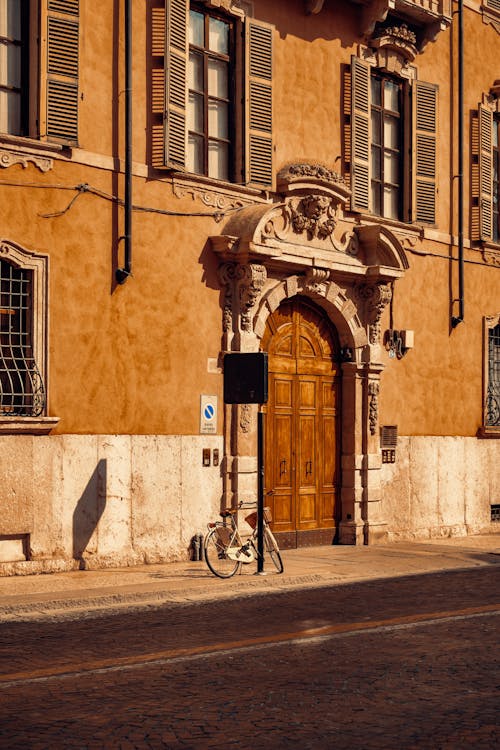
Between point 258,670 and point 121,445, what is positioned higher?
point 121,445

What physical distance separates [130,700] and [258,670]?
136 centimetres

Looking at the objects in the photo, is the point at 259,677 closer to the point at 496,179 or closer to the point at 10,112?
the point at 10,112

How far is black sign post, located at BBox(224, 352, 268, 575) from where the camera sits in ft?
48.6

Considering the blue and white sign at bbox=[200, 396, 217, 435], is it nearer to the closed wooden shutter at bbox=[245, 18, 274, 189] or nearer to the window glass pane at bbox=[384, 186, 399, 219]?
the closed wooden shutter at bbox=[245, 18, 274, 189]

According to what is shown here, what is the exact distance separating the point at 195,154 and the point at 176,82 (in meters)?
1.11

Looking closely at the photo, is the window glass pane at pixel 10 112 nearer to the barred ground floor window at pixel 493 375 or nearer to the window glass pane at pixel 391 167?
the window glass pane at pixel 391 167

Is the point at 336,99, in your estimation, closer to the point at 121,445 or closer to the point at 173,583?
the point at 121,445

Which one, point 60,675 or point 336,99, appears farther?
point 336,99

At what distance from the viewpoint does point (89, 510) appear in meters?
15.5

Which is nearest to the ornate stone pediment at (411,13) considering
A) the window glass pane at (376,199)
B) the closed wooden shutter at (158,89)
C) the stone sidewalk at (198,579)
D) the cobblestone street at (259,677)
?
the window glass pane at (376,199)

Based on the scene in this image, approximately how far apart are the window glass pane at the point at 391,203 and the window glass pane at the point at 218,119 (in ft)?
13.0

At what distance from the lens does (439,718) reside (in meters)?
7.19

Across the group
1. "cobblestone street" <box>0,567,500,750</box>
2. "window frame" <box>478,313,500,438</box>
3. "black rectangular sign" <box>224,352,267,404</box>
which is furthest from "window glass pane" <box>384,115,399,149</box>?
"cobblestone street" <box>0,567,500,750</box>

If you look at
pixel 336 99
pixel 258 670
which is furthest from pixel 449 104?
pixel 258 670
